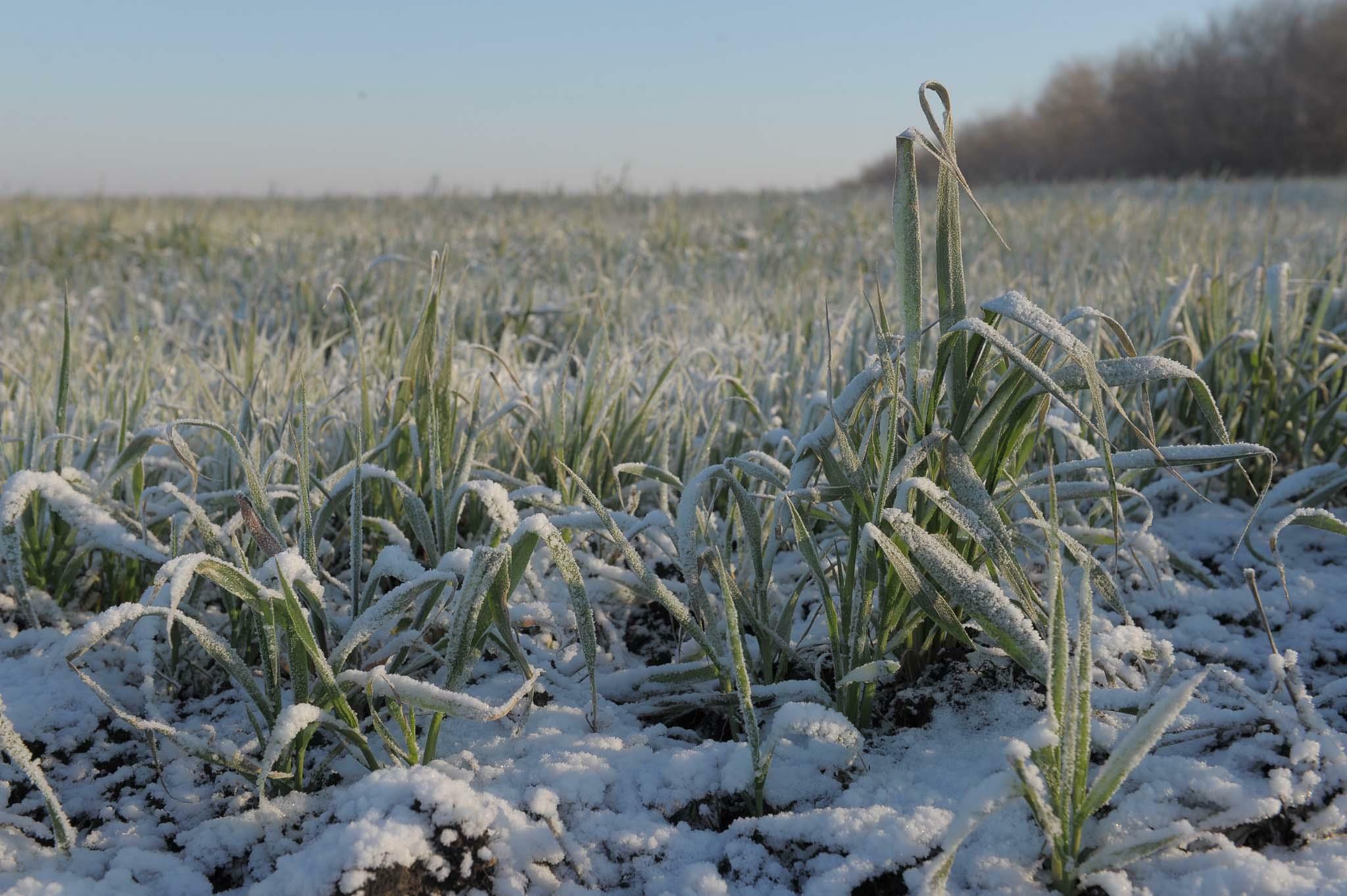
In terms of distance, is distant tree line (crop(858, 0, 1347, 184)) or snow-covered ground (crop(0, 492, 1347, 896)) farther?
distant tree line (crop(858, 0, 1347, 184))

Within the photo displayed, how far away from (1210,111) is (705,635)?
77.5 feet

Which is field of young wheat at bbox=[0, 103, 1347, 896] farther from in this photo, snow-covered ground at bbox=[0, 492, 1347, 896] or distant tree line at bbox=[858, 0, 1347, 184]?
distant tree line at bbox=[858, 0, 1347, 184]

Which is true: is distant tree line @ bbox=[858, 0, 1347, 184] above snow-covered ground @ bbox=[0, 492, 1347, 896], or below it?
above

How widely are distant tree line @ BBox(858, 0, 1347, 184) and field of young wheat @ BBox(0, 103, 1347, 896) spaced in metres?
18.5

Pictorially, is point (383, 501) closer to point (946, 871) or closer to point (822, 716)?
point (822, 716)

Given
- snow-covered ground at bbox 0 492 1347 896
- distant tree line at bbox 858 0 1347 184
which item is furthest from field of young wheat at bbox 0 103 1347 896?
distant tree line at bbox 858 0 1347 184

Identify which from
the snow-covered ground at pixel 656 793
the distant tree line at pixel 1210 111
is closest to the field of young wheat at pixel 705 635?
the snow-covered ground at pixel 656 793

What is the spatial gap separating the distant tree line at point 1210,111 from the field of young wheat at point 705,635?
18.5 metres

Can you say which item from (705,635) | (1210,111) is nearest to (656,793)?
(705,635)

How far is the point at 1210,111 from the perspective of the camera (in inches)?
794

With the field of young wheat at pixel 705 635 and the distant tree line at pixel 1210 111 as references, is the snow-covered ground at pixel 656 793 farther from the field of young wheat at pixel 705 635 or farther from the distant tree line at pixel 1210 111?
the distant tree line at pixel 1210 111

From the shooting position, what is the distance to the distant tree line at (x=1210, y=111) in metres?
19.2

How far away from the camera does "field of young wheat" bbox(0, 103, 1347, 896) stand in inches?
31.8

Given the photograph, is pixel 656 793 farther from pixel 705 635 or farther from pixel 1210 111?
pixel 1210 111
